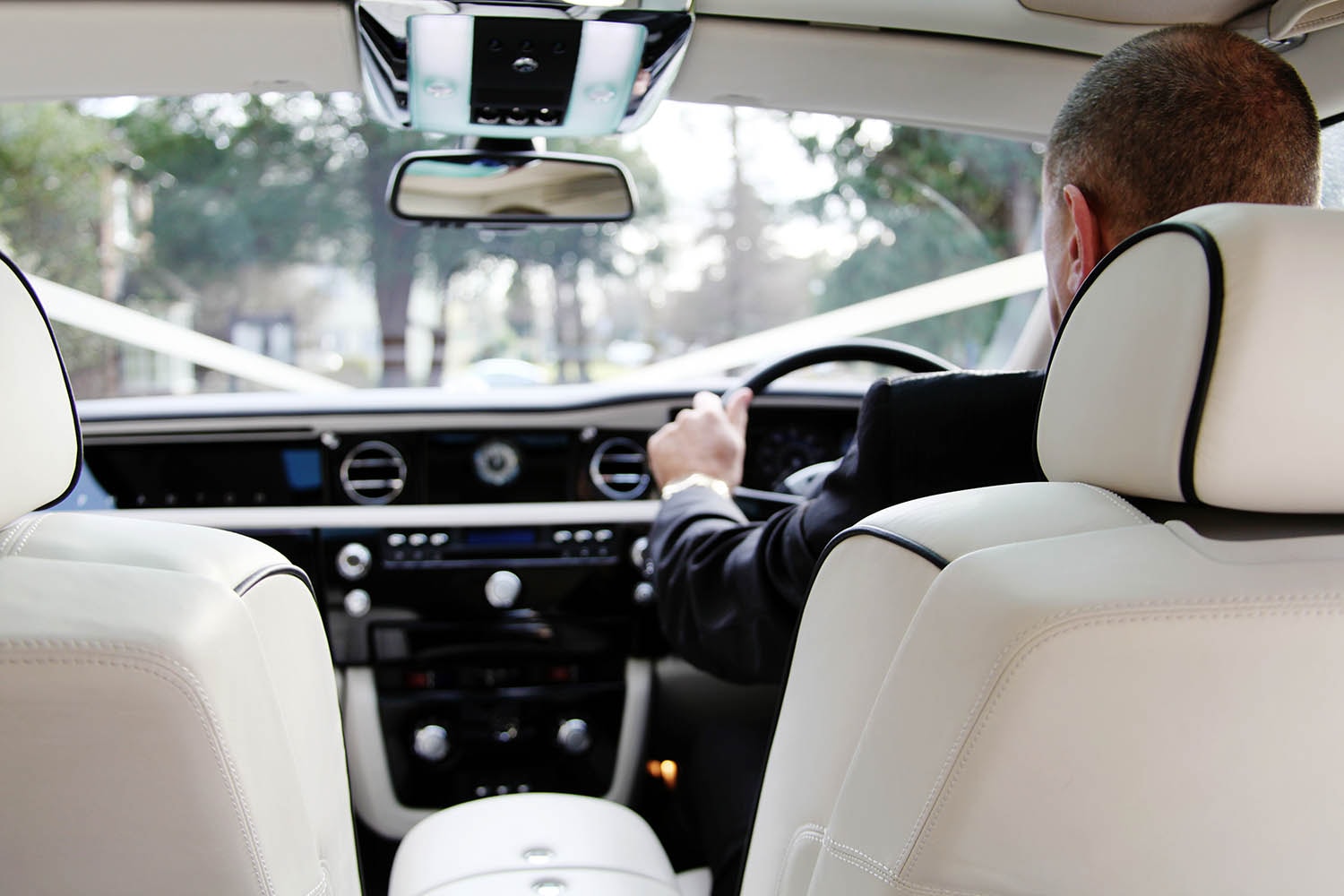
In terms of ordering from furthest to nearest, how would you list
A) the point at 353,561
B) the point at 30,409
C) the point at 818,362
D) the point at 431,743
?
1. the point at 431,743
2. the point at 353,561
3. the point at 818,362
4. the point at 30,409

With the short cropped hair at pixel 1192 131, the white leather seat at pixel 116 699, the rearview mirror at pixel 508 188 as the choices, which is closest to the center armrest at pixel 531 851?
the white leather seat at pixel 116 699

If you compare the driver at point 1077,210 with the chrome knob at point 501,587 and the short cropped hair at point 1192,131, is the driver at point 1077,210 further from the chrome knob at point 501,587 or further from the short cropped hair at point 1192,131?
the chrome knob at point 501,587

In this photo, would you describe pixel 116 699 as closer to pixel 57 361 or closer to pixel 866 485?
pixel 57 361

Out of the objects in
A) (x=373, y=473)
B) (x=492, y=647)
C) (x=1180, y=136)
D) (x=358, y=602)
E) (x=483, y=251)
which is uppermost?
(x=1180, y=136)

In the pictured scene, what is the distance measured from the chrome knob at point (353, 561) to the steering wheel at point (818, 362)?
0.98 m

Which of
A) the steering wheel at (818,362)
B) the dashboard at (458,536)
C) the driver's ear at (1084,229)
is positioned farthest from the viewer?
the dashboard at (458,536)

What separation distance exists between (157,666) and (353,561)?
Result: 1.94 metres

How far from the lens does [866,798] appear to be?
1.02 m

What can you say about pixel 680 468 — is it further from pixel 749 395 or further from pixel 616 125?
pixel 616 125

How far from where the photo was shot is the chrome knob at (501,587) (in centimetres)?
288

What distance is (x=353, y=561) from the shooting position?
2.82 meters

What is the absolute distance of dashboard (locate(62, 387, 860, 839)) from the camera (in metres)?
2.79

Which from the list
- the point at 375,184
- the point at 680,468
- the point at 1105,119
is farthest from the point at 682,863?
the point at 375,184

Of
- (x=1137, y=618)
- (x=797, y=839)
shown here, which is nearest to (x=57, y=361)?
(x=797, y=839)
